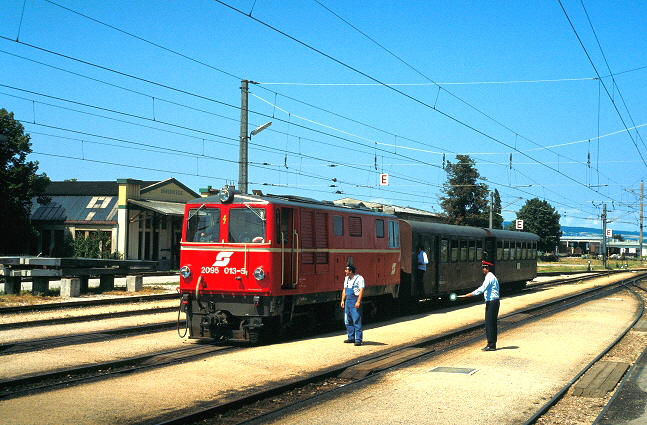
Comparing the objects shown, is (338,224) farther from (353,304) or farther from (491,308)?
(491,308)

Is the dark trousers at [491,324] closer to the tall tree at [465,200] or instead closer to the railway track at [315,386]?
the railway track at [315,386]

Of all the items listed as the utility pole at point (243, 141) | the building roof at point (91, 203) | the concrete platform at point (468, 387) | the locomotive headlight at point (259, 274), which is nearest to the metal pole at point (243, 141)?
the utility pole at point (243, 141)

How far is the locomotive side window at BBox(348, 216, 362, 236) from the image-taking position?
1738 cm

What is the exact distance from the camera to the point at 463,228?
2712cm

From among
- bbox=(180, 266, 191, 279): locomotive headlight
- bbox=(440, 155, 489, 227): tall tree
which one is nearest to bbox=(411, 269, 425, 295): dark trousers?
bbox=(180, 266, 191, 279): locomotive headlight

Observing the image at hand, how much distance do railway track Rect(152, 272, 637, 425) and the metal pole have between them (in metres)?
10.3

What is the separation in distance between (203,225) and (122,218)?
31.5 m

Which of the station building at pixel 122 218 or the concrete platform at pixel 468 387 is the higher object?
the station building at pixel 122 218

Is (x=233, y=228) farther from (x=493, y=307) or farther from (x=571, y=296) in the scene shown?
(x=571, y=296)

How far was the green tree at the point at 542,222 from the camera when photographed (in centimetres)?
11150

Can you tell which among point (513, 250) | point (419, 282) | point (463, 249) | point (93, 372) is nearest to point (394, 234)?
point (419, 282)

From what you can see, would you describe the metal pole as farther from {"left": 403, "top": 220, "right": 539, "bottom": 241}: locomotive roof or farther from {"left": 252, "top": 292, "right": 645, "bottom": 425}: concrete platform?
{"left": 252, "top": 292, "right": 645, "bottom": 425}: concrete platform

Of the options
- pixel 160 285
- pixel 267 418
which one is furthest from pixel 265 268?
pixel 160 285

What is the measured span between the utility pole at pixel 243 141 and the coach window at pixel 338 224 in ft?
26.8
